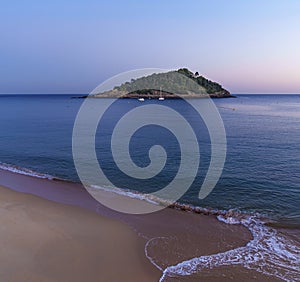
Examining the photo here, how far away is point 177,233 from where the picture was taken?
911cm

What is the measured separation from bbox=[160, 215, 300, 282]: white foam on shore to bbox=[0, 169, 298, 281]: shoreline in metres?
0.19

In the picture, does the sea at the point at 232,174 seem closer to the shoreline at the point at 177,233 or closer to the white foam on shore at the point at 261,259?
the white foam on shore at the point at 261,259

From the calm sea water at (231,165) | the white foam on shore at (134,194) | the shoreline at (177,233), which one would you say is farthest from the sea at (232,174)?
the shoreline at (177,233)

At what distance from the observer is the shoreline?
24.7 ft

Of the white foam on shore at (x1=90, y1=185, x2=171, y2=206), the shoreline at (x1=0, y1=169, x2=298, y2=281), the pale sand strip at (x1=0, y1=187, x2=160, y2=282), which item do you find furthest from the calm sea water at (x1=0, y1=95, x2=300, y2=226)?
the pale sand strip at (x1=0, y1=187, x2=160, y2=282)

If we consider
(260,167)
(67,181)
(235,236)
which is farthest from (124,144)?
(235,236)

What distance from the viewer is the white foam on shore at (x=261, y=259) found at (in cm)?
707

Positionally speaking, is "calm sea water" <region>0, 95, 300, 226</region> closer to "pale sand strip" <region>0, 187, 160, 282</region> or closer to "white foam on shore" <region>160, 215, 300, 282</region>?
"white foam on shore" <region>160, 215, 300, 282</region>

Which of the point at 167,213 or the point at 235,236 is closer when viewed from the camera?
the point at 235,236

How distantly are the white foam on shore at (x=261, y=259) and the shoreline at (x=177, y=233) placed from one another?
0.62ft

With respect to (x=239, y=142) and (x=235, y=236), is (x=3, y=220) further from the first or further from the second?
(x=239, y=142)

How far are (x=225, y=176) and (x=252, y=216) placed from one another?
456cm

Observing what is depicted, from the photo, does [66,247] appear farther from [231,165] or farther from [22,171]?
[231,165]

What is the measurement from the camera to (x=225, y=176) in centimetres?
1509
